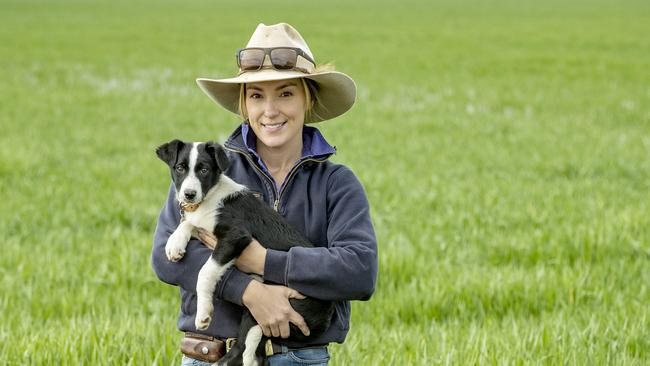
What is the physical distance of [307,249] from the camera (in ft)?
11.5

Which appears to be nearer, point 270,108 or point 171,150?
point 171,150

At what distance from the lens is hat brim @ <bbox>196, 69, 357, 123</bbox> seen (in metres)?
3.66

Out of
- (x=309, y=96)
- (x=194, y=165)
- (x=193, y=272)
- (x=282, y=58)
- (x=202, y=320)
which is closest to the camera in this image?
(x=202, y=320)

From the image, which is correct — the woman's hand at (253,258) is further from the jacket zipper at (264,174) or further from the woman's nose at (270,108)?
the woman's nose at (270,108)

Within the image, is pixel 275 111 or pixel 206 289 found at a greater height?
pixel 275 111

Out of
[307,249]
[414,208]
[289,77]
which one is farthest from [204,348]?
[414,208]

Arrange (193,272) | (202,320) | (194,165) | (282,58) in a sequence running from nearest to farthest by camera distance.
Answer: (202,320), (194,165), (193,272), (282,58)

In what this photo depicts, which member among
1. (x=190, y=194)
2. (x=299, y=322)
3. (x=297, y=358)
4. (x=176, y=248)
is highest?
(x=190, y=194)

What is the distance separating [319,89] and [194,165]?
899 mm

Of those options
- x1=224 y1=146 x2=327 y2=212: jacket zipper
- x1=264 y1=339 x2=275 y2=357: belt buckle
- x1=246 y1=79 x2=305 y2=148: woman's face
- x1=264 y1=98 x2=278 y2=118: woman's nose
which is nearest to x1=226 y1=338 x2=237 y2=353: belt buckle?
x1=264 y1=339 x2=275 y2=357: belt buckle

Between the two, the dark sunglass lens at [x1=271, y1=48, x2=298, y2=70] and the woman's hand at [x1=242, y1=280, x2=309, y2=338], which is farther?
the dark sunglass lens at [x1=271, y1=48, x2=298, y2=70]

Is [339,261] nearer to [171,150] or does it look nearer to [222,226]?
[222,226]

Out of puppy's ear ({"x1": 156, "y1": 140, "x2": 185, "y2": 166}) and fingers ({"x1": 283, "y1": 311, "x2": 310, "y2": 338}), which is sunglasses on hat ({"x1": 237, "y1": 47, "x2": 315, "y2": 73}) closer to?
puppy's ear ({"x1": 156, "y1": 140, "x2": 185, "y2": 166})

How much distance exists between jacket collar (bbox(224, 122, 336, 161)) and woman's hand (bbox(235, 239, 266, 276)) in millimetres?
502
